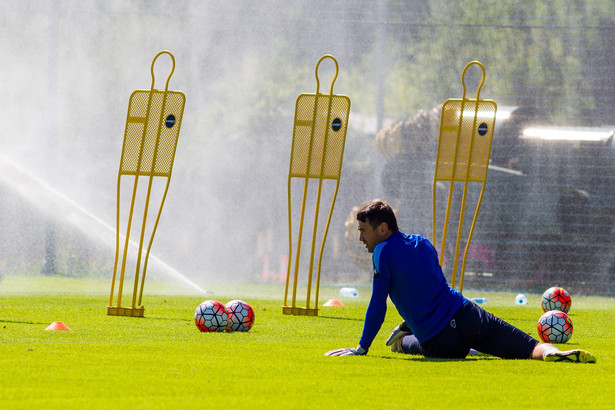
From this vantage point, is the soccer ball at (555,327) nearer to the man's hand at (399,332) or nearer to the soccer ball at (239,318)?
the man's hand at (399,332)

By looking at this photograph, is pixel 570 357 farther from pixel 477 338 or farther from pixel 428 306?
pixel 428 306

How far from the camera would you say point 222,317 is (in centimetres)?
797

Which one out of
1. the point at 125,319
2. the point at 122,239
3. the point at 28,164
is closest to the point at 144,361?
the point at 125,319

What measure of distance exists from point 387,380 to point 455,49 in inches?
529

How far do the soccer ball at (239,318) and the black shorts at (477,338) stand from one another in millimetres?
2157

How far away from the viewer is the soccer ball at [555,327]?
24.4ft

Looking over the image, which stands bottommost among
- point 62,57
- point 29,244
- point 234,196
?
point 29,244

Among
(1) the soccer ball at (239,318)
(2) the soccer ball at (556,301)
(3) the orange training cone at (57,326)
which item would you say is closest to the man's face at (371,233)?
(1) the soccer ball at (239,318)

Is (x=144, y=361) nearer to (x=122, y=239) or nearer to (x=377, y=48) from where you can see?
(x=122, y=239)

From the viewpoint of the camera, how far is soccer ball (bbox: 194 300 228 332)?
Result: 7926 mm

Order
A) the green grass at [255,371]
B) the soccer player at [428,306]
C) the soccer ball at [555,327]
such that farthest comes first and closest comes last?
the soccer ball at [555,327] → the soccer player at [428,306] → the green grass at [255,371]

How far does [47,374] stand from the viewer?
201 inches

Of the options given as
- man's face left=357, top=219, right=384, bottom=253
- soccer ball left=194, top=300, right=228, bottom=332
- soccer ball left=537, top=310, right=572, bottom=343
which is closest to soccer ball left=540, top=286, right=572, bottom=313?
soccer ball left=537, top=310, right=572, bottom=343

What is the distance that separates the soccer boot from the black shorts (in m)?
0.20
